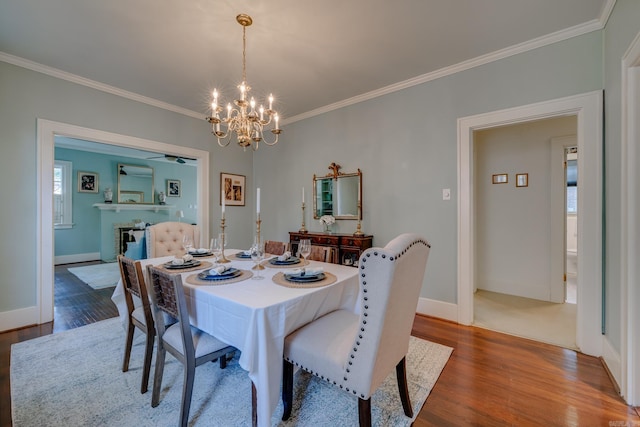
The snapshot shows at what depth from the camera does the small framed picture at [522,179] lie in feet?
11.6

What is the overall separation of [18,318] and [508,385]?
4.38 meters

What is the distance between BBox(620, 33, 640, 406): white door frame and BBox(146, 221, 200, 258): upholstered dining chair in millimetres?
3489

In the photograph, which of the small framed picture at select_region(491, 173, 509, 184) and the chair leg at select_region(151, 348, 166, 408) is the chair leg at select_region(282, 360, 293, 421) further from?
the small framed picture at select_region(491, 173, 509, 184)

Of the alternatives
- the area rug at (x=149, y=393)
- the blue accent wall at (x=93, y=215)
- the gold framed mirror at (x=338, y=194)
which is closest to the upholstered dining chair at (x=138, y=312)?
the area rug at (x=149, y=393)

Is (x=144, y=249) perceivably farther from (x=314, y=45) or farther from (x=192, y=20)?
(x=314, y=45)

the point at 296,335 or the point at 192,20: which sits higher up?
the point at 192,20

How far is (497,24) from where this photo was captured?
2.15 meters

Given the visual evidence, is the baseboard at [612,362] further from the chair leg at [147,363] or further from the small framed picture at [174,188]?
the small framed picture at [174,188]

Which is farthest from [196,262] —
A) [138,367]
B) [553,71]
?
[553,71]

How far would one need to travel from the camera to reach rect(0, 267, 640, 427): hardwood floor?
1.50m

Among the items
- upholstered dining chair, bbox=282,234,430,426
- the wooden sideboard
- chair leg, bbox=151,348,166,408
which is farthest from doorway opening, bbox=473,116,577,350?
chair leg, bbox=151,348,166,408

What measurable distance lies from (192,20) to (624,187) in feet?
10.6

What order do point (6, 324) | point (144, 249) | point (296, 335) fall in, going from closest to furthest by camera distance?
point (296, 335)
point (6, 324)
point (144, 249)

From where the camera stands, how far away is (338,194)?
3.71 meters
